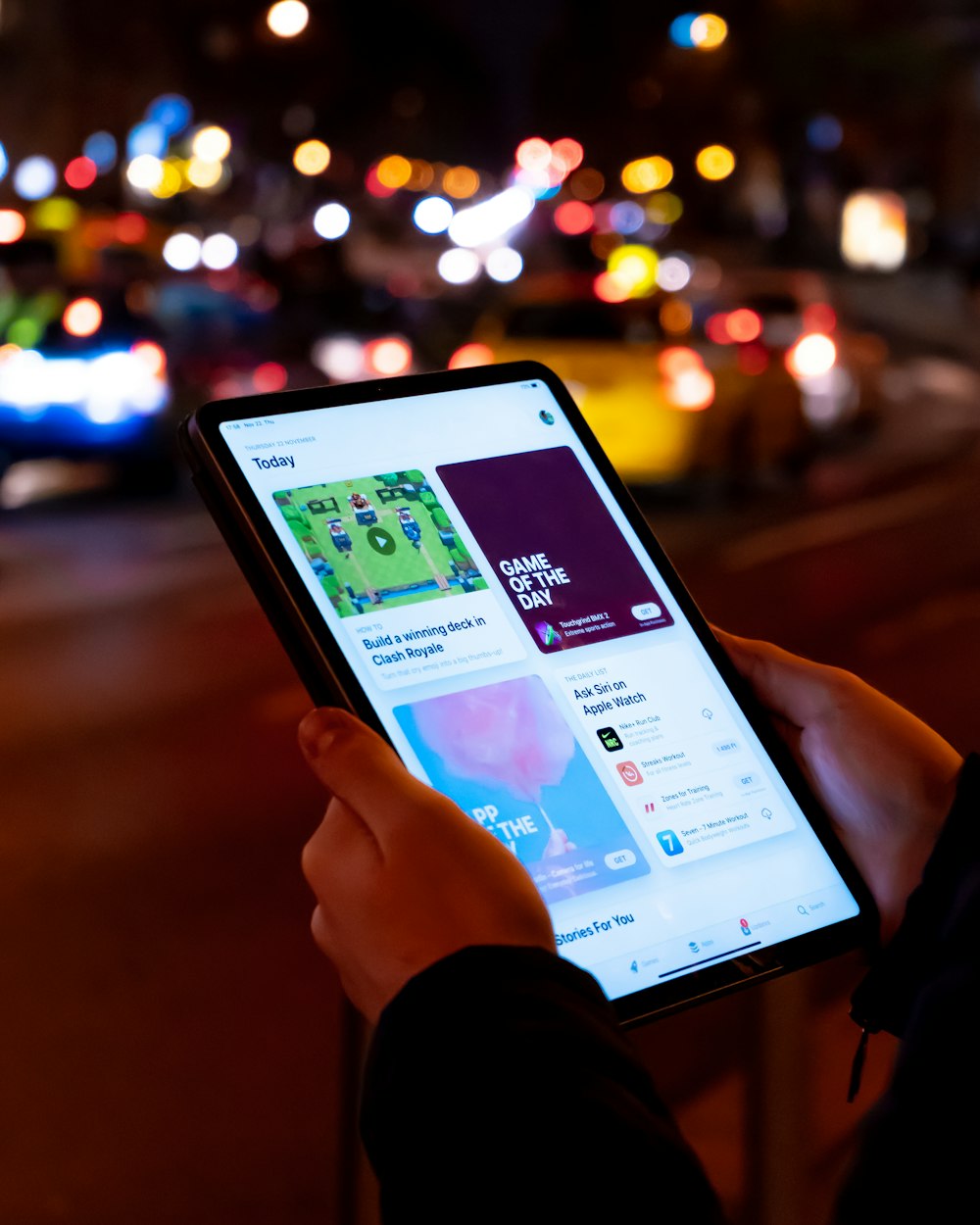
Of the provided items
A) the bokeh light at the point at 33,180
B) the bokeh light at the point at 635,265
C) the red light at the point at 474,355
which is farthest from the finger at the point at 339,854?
the bokeh light at the point at 33,180

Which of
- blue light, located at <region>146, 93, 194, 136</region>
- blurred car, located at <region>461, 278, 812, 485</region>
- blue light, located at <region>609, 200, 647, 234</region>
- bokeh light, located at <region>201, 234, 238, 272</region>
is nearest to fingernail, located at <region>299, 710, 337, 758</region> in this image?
blurred car, located at <region>461, 278, 812, 485</region>

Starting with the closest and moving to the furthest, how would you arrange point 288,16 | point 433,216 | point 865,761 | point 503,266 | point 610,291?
1. point 865,761
2. point 610,291
3. point 288,16
4. point 503,266
5. point 433,216

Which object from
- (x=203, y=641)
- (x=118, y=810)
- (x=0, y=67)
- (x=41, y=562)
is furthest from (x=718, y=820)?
(x=0, y=67)

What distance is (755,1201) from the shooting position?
2857 mm

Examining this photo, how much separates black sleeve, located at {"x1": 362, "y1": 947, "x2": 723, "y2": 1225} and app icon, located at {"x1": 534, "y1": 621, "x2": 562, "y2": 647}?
0.60 m

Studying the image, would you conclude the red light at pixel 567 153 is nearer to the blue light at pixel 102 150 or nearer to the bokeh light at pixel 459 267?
the bokeh light at pixel 459 267

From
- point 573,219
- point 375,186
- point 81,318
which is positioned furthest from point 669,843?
point 375,186

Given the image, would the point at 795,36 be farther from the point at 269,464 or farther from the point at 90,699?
the point at 269,464

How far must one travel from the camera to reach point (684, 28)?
43688 mm

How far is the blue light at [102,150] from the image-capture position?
42188mm

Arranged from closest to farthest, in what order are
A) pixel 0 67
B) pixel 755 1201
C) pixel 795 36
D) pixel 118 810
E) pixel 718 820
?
pixel 718 820 → pixel 755 1201 → pixel 118 810 → pixel 0 67 → pixel 795 36

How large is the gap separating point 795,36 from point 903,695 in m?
46.2

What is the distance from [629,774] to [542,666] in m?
0.16

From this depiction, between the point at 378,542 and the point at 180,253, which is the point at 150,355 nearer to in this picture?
the point at 180,253
